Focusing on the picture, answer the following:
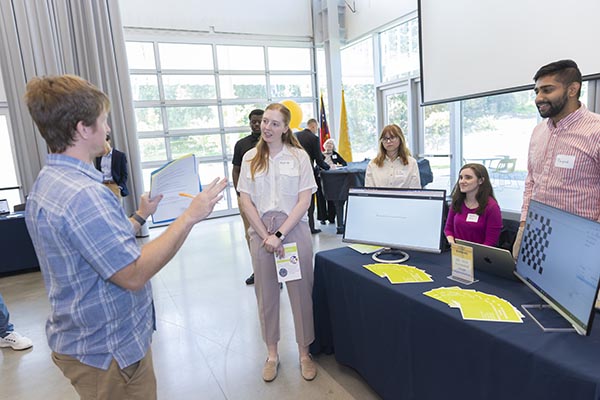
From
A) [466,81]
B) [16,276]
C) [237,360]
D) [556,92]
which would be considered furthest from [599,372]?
[16,276]

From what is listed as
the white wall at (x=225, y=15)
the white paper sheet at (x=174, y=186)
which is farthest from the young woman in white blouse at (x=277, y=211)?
the white wall at (x=225, y=15)

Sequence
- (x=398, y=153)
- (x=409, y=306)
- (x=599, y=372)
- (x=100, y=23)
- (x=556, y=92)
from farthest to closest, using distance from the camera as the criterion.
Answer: (x=100, y=23)
(x=398, y=153)
(x=556, y=92)
(x=409, y=306)
(x=599, y=372)

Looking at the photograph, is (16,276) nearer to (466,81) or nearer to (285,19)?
(466,81)

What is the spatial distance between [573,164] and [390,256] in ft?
3.27

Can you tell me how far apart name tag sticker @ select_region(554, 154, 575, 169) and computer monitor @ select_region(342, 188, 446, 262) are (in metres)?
0.64

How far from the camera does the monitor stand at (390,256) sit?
1.92 meters

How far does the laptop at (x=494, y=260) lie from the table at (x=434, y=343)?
0.04 meters

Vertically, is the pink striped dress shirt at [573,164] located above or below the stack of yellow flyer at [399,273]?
above

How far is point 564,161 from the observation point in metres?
1.85

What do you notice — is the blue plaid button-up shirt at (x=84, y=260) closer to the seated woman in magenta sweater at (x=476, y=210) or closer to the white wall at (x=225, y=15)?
the seated woman in magenta sweater at (x=476, y=210)

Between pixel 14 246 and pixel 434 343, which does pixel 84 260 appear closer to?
pixel 434 343

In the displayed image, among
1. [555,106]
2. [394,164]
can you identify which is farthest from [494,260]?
[394,164]

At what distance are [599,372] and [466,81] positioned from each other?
377 centimetres

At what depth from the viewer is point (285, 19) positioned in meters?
7.47
